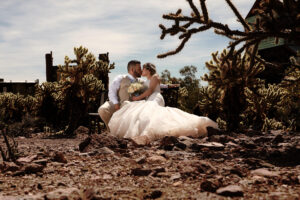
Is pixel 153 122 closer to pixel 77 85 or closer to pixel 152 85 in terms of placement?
pixel 152 85

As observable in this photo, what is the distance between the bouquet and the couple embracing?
0.27ft

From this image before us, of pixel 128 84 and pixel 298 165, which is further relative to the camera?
pixel 128 84

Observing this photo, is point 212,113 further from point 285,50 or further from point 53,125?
point 285,50

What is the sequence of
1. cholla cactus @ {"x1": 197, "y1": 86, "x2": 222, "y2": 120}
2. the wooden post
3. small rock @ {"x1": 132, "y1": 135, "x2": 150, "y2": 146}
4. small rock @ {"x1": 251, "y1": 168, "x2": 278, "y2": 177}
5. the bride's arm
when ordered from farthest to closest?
the wooden post → cholla cactus @ {"x1": 197, "y1": 86, "x2": 222, "y2": 120} → the bride's arm → small rock @ {"x1": 132, "y1": 135, "x2": 150, "y2": 146} → small rock @ {"x1": 251, "y1": 168, "x2": 278, "y2": 177}

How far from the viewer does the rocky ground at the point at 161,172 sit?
3.43m

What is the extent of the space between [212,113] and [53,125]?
6.19 meters

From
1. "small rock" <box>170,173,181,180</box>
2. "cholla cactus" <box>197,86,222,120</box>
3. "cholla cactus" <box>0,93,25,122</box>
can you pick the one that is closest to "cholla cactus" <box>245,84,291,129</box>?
"cholla cactus" <box>197,86,222,120</box>

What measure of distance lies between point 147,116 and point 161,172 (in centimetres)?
346

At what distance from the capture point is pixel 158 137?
754 cm

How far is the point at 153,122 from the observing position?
7.62 meters

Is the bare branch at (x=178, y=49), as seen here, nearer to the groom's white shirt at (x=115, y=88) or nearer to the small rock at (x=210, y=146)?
the small rock at (x=210, y=146)

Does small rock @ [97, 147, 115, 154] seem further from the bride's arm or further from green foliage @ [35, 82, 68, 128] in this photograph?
green foliage @ [35, 82, 68, 128]

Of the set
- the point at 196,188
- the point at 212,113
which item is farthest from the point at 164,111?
the point at 196,188

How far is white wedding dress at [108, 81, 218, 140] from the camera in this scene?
758 centimetres
